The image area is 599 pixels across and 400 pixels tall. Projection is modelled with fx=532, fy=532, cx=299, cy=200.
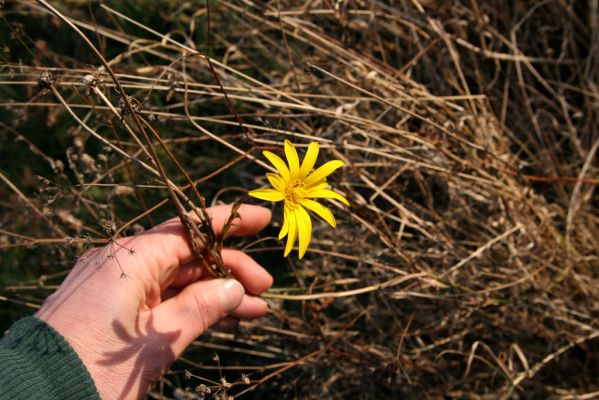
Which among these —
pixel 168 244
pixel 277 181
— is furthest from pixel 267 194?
pixel 168 244

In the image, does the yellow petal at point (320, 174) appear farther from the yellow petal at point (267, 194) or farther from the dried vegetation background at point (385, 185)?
the dried vegetation background at point (385, 185)

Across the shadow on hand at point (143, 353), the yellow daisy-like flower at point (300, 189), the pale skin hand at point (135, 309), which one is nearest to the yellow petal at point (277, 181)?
the yellow daisy-like flower at point (300, 189)

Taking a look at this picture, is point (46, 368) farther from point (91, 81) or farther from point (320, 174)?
point (320, 174)

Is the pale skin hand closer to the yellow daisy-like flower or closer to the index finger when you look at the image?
the index finger

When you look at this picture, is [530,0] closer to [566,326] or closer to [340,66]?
[340,66]

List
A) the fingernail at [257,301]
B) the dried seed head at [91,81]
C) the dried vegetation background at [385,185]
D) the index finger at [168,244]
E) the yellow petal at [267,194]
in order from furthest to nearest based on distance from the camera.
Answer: the dried vegetation background at [385,185], the fingernail at [257,301], the index finger at [168,244], the yellow petal at [267,194], the dried seed head at [91,81]

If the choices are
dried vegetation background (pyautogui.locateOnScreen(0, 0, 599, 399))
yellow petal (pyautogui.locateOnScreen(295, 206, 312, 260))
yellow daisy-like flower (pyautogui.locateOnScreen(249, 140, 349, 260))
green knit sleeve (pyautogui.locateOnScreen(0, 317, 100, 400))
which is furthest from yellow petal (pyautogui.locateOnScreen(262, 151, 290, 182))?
green knit sleeve (pyautogui.locateOnScreen(0, 317, 100, 400))
